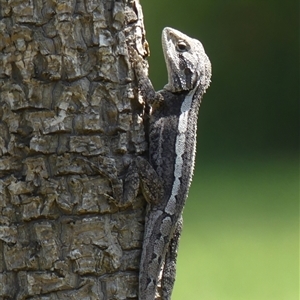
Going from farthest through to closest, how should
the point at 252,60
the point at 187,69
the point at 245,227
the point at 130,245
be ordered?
the point at 252,60
the point at 245,227
the point at 187,69
the point at 130,245

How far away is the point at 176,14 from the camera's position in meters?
10.9

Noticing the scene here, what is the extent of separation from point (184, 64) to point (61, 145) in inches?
52.0

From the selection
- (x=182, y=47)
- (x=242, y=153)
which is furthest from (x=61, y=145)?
(x=242, y=153)

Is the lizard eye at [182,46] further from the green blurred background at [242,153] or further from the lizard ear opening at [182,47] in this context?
the green blurred background at [242,153]

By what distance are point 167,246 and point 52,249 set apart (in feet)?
1.88

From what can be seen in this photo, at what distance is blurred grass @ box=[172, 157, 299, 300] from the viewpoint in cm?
667

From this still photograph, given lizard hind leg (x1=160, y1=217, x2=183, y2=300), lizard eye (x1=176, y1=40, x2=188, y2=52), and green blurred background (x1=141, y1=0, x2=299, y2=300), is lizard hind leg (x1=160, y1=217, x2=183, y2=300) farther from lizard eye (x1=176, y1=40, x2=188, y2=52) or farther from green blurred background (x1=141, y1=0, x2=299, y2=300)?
green blurred background (x1=141, y1=0, x2=299, y2=300)

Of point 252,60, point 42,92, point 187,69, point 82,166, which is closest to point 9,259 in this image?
point 82,166

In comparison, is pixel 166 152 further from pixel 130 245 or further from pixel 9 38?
pixel 9 38

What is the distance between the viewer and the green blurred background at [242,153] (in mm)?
6914

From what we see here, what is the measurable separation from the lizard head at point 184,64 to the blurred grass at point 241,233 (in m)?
2.78

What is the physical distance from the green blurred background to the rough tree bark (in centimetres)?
340

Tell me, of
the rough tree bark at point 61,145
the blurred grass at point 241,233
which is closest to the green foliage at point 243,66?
the blurred grass at point 241,233

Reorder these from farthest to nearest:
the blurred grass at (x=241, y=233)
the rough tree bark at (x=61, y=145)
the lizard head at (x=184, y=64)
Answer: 1. the blurred grass at (x=241, y=233)
2. the lizard head at (x=184, y=64)
3. the rough tree bark at (x=61, y=145)
